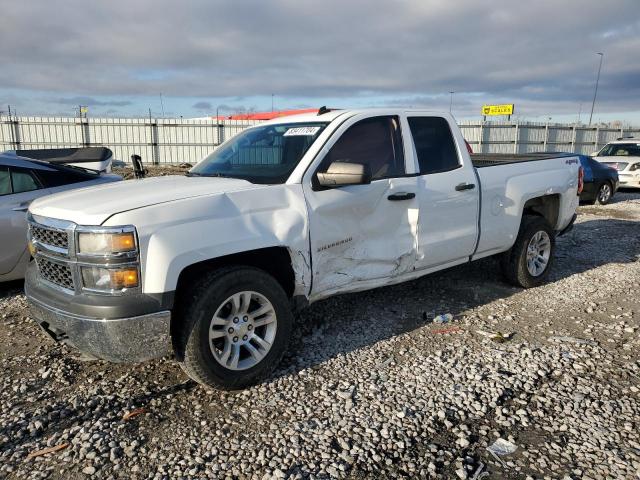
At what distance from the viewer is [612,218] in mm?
11055

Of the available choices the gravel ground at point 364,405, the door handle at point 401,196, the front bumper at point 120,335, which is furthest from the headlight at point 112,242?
the door handle at point 401,196

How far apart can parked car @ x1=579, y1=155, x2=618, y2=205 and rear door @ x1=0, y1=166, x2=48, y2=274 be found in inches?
493

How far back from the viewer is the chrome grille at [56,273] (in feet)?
10.6

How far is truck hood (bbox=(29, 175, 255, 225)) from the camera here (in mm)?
3070

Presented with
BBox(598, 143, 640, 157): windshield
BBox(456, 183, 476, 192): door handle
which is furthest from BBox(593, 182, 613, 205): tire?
BBox(456, 183, 476, 192): door handle

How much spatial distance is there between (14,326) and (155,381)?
6.27 feet

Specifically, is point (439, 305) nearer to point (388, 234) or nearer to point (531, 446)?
point (388, 234)

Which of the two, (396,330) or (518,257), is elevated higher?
(518,257)

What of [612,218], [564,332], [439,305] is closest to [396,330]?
[439,305]

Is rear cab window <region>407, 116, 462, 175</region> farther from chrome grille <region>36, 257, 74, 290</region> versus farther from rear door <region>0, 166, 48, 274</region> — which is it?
rear door <region>0, 166, 48, 274</region>

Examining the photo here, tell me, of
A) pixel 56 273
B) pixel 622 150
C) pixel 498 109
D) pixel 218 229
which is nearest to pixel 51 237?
pixel 56 273

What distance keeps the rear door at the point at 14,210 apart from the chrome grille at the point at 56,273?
1.98 m

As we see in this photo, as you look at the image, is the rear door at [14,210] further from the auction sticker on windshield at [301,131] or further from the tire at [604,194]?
the tire at [604,194]


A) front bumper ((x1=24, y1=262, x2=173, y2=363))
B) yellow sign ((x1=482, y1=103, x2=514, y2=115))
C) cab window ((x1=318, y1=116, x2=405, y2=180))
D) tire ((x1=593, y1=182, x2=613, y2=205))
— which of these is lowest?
tire ((x1=593, y1=182, x2=613, y2=205))
